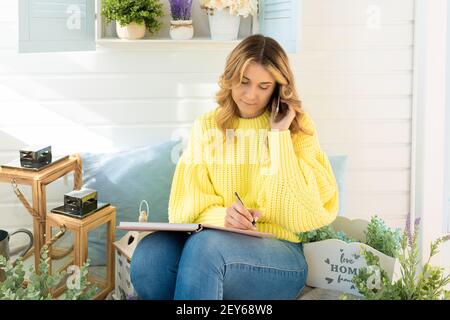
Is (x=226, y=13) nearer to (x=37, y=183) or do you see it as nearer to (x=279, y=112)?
(x=279, y=112)

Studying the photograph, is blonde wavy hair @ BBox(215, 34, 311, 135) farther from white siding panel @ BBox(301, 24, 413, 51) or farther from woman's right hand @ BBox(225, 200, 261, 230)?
white siding panel @ BBox(301, 24, 413, 51)

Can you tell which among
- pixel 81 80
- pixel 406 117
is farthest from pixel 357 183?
pixel 81 80

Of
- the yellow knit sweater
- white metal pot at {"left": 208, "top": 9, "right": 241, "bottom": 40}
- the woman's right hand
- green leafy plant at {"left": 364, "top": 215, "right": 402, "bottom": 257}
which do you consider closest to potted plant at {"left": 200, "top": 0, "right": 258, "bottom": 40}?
white metal pot at {"left": 208, "top": 9, "right": 241, "bottom": 40}

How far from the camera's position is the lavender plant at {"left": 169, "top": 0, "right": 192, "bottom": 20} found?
58.1 inches

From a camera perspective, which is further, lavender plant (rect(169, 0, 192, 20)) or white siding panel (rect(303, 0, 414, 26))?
white siding panel (rect(303, 0, 414, 26))

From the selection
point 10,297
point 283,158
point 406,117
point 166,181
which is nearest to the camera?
point 10,297

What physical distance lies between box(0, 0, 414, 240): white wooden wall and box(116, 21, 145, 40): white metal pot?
0.06 metres

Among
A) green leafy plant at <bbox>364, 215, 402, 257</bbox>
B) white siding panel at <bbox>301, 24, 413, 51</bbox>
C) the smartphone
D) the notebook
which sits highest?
white siding panel at <bbox>301, 24, 413, 51</bbox>

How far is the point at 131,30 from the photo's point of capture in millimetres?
1519

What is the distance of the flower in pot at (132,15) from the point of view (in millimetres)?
1496

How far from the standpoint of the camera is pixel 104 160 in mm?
1540

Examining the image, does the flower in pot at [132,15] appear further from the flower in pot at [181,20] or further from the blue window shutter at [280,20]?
the blue window shutter at [280,20]
